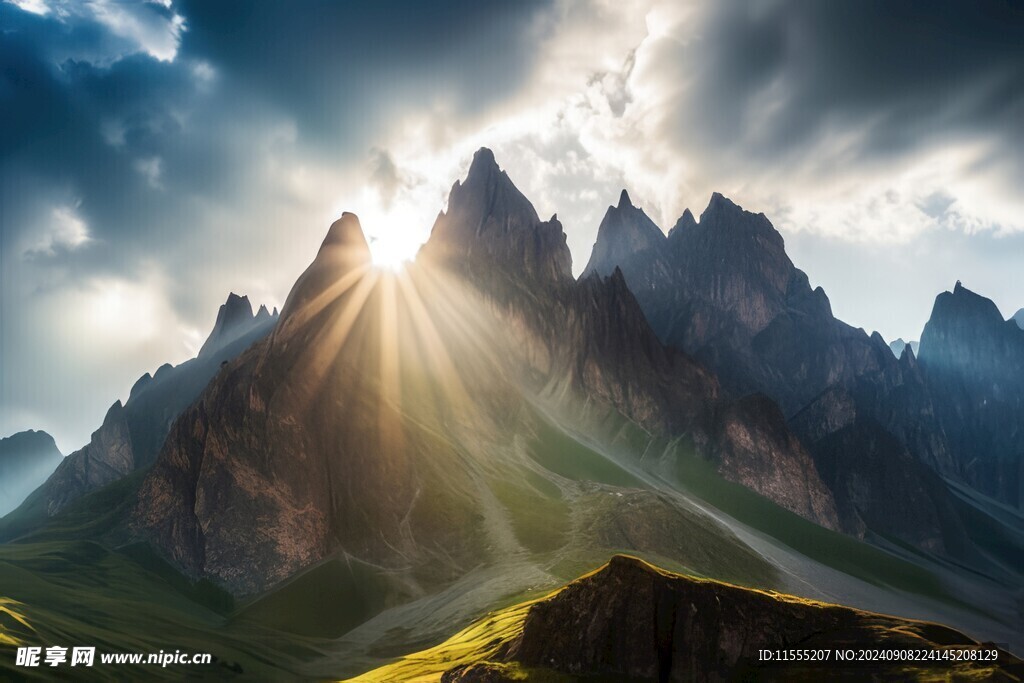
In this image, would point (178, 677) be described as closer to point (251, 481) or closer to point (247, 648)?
point (247, 648)

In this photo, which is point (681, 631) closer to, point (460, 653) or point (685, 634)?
point (685, 634)

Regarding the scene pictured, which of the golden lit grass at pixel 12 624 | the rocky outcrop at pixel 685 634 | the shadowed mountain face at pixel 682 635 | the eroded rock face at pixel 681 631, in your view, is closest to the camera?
the shadowed mountain face at pixel 682 635

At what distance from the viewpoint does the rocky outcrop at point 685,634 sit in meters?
58.5

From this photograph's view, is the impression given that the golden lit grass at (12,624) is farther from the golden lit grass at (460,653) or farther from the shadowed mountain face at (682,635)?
the shadowed mountain face at (682,635)

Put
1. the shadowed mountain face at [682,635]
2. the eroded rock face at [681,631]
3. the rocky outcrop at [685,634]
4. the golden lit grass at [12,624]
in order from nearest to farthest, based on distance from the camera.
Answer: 1. the shadowed mountain face at [682,635]
2. the rocky outcrop at [685,634]
3. the eroded rock face at [681,631]
4. the golden lit grass at [12,624]

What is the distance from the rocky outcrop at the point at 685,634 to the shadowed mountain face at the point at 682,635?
101 millimetres

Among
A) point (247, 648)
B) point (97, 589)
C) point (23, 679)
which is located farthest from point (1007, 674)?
point (97, 589)

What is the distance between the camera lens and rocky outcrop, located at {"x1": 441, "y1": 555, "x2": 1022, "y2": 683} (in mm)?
58531

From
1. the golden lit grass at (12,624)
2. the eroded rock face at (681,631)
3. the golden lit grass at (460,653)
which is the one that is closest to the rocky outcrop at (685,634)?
the eroded rock face at (681,631)

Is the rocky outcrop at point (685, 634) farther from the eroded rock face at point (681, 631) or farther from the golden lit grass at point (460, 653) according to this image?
the golden lit grass at point (460, 653)

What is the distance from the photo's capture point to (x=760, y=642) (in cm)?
6134

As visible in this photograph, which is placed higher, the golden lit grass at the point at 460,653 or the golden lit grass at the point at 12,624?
the golden lit grass at the point at 12,624

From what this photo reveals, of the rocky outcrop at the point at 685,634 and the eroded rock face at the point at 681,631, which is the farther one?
the eroded rock face at the point at 681,631

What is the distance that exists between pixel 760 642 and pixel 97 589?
547 ft
